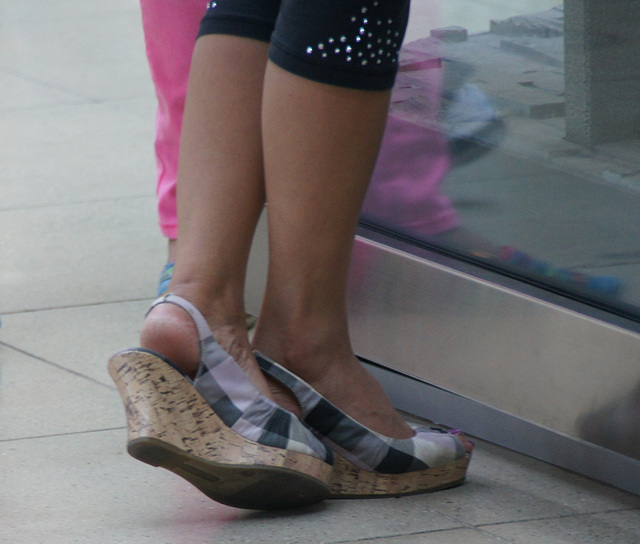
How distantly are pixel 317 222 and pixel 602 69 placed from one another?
44cm

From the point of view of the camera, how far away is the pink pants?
1.56 metres

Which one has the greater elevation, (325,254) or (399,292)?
(325,254)

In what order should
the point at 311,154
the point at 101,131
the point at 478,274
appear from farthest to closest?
the point at 101,131
the point at 478,274
the point at 311,154

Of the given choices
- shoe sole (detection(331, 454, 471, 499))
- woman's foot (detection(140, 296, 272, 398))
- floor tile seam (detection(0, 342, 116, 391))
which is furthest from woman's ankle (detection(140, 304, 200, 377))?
floor tile seam (detection(0, 342, 116, 391))

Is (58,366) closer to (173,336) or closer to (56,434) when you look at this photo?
(56,434)

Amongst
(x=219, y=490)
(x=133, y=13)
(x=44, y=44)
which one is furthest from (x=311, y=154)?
(x=133, y=13)

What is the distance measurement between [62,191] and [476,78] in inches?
56.4

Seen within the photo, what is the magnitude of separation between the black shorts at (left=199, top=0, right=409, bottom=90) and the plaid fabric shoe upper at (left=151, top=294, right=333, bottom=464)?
279mm

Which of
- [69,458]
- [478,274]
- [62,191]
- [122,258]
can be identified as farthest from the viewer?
[62,191]

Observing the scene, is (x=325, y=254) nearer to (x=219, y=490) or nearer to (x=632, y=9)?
(x=219, y=490)

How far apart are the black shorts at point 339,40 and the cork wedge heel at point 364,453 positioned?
327mm

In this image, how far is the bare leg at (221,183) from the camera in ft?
3.59

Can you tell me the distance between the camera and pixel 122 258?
2137mm

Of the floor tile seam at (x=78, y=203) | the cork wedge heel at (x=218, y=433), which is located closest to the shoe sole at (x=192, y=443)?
the cork wedge heel at (x=218, y=433)
